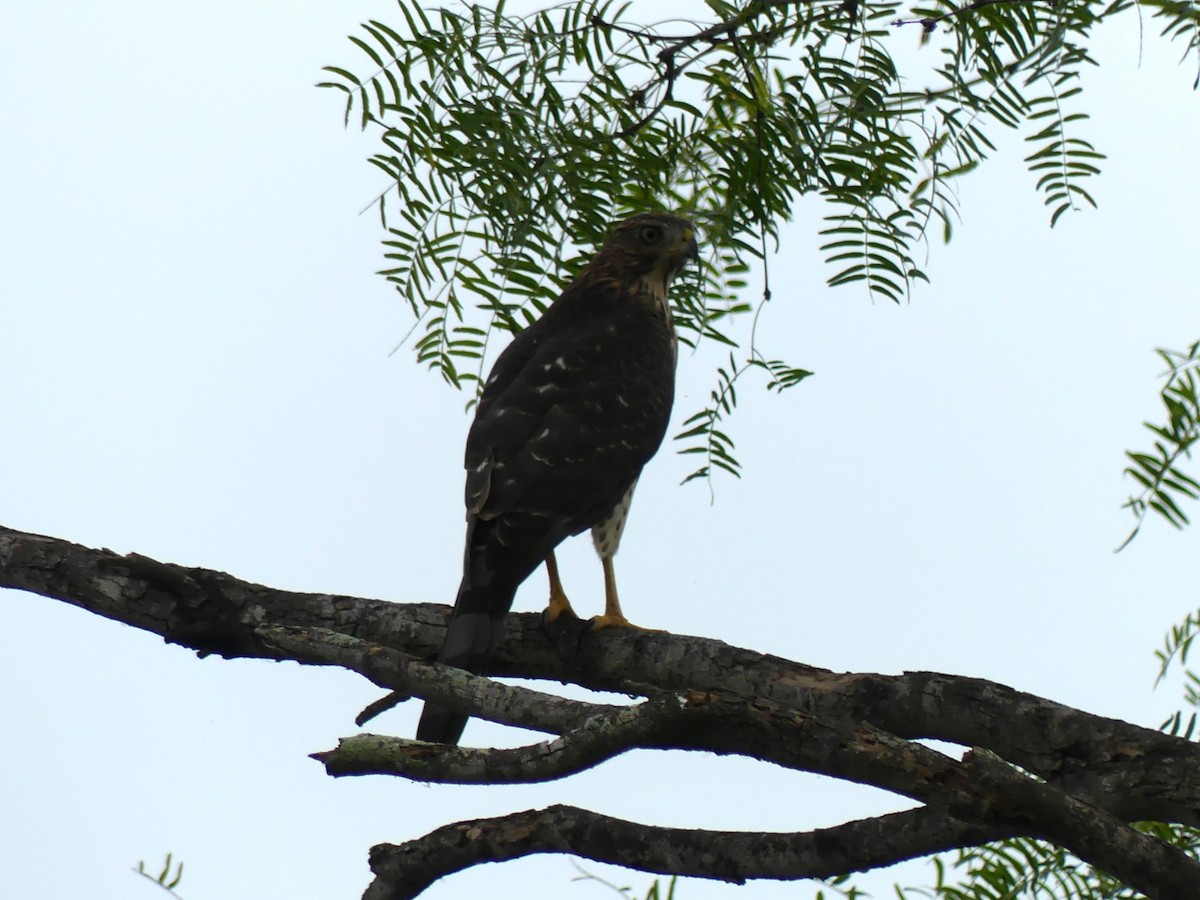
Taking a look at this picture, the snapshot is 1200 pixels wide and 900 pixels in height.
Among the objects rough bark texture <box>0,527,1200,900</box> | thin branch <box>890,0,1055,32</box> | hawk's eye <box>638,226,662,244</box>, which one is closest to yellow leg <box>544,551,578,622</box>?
rough bark texture <box>0,527,1200,900</box>

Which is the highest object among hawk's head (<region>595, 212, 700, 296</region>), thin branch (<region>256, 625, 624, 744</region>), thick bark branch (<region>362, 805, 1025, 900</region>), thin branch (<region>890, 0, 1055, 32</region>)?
hawk's head (<region>595, 212, 700, 296</region>)

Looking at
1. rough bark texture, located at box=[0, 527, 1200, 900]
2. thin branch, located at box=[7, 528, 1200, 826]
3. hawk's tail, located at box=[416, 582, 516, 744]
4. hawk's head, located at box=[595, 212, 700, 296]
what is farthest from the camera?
hawk's head, located at box=[595, 212, 700, 296]

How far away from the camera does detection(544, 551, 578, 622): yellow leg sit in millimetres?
4461

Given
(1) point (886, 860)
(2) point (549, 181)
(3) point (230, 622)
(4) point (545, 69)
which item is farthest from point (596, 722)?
(3) point (230, 622)

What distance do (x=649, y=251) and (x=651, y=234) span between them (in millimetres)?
83

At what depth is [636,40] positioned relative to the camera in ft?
10.5

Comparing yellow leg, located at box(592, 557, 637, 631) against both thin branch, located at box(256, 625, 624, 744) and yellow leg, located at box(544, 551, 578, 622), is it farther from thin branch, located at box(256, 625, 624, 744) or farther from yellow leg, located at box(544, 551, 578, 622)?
thin branch, located at box(256, 625, 624, 744)

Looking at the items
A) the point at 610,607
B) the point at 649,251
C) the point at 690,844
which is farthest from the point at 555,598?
the point at 690,844

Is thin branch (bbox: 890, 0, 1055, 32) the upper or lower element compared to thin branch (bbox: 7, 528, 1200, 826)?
upper

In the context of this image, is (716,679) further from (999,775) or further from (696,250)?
(696,250)

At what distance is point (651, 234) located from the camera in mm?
5730

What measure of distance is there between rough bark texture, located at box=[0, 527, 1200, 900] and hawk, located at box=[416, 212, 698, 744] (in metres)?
0.59

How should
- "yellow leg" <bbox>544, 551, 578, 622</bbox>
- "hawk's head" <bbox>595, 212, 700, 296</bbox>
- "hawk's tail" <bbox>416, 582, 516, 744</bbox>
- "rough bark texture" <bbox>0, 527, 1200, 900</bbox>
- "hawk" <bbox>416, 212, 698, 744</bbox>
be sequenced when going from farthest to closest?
"hawk's head" <bbox>595, 212, 700, 296</bbox>
"yellow leg" <bbox>544, 551, 578, 622</bbox>
"hawk" <bbox>416, 212, 698, 744</bbox>
"hawk's tail" <bbox>416, 582, 516, 744</bbox>
"rough bark texture" <bbox>0, 527, 1200, 900</bbox>

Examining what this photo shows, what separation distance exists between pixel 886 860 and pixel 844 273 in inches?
55.6
